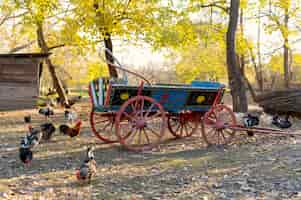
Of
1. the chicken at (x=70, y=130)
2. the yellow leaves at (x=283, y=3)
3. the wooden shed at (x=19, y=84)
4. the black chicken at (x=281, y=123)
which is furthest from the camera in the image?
the yellow leaves at (x=283, y=3)

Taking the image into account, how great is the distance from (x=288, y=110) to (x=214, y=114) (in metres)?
6.57

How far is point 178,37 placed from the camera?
1288cm

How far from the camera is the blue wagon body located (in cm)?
655

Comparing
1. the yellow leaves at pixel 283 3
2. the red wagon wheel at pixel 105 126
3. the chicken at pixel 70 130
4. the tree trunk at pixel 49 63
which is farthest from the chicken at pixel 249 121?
the tree trunk at pixel 49 63

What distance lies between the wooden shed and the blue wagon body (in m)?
9.26

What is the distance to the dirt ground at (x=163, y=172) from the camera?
4320 mm

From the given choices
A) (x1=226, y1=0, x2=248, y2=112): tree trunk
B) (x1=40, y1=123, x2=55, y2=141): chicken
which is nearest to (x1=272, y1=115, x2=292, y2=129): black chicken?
(x1=226, y1=0, x2=248, y2=112): tree trunk

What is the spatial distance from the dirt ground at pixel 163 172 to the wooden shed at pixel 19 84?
7.75 metres

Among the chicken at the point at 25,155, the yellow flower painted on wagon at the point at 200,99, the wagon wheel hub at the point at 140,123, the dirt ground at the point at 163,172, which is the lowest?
the dirt ground at the point at 163,172

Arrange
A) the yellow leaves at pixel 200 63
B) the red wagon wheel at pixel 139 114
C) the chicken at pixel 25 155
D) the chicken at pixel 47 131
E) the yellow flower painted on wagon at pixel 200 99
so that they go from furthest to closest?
the yellow leaves at pixel 200 63
the chicken at pixel 47 131
the yellow flower painted on wagon at pixel 200 99
the red wagon wheel at pixel 139 114
the chicken at pixel 25 155

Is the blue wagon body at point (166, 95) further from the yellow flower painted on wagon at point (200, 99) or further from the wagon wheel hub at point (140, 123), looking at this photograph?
the wagon wheel hub at point (140, 123)

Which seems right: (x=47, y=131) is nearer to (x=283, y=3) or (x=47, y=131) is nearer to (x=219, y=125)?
(x=219, y=125)

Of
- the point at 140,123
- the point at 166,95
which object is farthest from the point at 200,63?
the point at 140,123

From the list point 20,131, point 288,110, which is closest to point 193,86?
point 20,131
